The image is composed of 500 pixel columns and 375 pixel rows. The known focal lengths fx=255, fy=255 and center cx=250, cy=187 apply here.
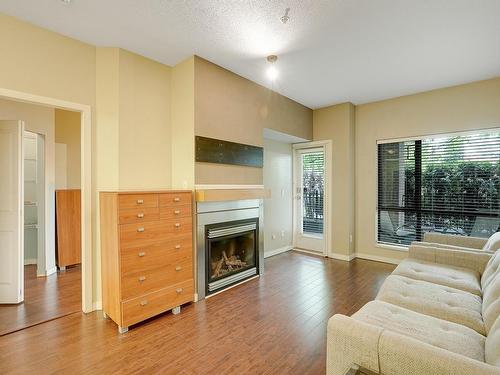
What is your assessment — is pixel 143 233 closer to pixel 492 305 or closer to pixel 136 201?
pixel 136 201

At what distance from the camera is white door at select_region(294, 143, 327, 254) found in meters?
5.03

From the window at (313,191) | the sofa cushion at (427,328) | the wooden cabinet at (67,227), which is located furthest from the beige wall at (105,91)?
the window at (313,191)

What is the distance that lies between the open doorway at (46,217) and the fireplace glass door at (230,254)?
60.9 inches

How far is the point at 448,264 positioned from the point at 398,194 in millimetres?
1992

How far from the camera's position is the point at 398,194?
4.46m

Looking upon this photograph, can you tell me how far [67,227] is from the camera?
13.9 feet

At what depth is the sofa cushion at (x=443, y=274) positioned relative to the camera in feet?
7.15

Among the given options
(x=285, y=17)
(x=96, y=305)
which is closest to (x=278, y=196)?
(x=285, y=17)

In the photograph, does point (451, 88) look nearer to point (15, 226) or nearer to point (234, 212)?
point (234, 212)

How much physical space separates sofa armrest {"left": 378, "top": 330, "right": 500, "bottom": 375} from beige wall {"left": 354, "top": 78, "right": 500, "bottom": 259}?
12.1 ft

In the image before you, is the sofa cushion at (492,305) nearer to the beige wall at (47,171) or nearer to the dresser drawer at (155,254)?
the dresser drawer at (155,254)

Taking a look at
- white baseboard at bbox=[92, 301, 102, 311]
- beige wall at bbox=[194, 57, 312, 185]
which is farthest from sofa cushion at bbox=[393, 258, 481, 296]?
white baseboard at bbox=[92, 301, 102, 311]

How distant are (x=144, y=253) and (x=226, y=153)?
1530 mm

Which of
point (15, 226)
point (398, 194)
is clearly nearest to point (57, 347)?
point (15, 226)
